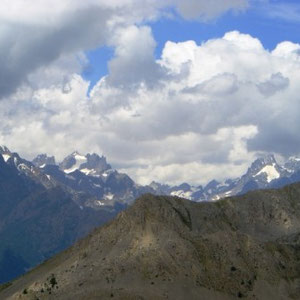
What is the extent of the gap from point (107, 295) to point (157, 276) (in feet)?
56.3

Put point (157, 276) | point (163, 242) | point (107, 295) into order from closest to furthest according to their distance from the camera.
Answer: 1. point (107, 295)
2. point (157, 276)
3. point (163, 242)

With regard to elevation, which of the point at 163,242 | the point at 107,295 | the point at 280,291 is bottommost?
the point at 280,291

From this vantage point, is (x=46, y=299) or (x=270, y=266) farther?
(x=270, y=266)

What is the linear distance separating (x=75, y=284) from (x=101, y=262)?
13317 millimetres

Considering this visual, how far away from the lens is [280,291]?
616 feet

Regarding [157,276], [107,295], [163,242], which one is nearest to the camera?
[107,295]

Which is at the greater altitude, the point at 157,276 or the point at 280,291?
the point at 157,276

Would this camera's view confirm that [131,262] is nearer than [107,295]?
No

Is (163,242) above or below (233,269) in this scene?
above

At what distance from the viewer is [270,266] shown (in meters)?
196

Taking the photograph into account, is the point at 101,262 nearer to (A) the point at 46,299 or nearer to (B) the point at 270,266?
(A) the point at 46,299

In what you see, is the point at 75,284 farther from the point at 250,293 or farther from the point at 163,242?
the point at 250,293

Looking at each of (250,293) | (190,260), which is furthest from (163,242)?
(250,293)

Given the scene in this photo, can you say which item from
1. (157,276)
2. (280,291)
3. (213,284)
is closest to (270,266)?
(280,291)
